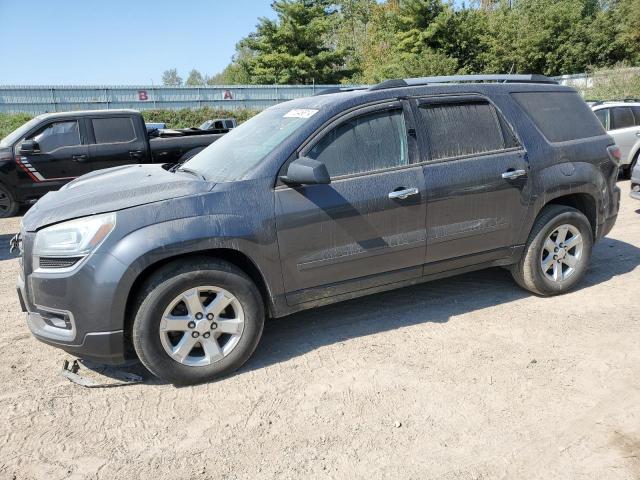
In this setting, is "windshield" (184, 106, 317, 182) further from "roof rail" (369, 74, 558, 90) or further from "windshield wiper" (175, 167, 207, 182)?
"roof rail" (369, 74, 558, 90)

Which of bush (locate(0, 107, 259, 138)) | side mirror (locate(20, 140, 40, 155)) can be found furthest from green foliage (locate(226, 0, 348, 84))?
side mirror (locate(20, 140, 40, 155))

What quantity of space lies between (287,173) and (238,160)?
51 centimetres

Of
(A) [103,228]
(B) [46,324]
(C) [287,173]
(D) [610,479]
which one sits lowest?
(D) [610,479]

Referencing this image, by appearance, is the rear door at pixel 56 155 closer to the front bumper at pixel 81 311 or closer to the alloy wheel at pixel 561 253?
the front bumper at pixel 81 311

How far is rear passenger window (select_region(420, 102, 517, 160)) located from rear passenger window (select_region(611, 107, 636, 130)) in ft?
26.4

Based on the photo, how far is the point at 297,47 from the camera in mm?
38719

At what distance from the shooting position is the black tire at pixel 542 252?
173 inches

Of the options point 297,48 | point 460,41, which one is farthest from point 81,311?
point 460,41

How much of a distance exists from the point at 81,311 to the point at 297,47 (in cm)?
3858

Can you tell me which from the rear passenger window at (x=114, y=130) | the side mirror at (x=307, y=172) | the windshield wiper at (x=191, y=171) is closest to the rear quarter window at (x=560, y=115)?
the side mirror at (x=307, y=172)

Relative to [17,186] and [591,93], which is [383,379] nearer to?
[17,186]

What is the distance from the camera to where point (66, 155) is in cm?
883

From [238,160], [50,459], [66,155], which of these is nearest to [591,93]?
[66,155]

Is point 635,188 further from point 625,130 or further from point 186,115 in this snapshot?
point 186,115
